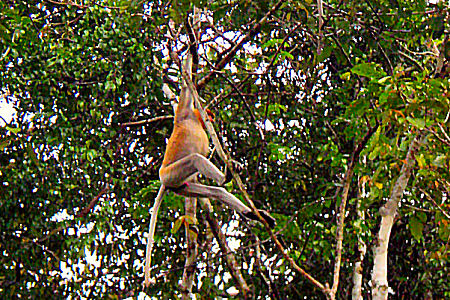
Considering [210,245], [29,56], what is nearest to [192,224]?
[210,245]

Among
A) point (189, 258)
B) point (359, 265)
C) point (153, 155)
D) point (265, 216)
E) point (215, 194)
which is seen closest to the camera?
point (265, 216)

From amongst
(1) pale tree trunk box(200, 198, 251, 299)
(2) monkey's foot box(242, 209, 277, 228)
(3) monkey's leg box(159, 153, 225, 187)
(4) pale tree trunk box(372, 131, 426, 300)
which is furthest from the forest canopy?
(2) monkey's foot box(242, 209, 277, 228)

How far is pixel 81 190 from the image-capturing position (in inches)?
198

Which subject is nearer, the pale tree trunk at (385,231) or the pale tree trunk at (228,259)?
the pale tree trunk at (385,231)

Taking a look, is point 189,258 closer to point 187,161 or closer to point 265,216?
point 187,161

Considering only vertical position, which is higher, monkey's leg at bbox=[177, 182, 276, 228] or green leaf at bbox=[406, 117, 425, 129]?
green leaf at bbox=[406, 117, 425, 129]

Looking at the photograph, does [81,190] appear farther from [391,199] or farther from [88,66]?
[391,199]

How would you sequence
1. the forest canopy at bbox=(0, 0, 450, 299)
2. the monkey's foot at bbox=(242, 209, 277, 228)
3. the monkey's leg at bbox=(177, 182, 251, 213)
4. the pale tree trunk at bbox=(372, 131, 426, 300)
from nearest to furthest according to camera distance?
the monkey's foot at bbox=(242, 209, 277, 228), the monkey's leg at bbox=(177, 182, 251, 213), the pale tree trunk at bbox=(372, 131, 426, 300), the forest canopy at bbox=(0, 0, 450, 299)

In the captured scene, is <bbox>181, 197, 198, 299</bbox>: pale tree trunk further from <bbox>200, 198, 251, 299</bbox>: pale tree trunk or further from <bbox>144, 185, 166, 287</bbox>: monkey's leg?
<bbox>144, 185, 166, 287</bbox>: monkey's leg

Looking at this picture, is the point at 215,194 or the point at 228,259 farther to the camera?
the point at 228,259

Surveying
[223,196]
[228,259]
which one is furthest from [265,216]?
[228,259]

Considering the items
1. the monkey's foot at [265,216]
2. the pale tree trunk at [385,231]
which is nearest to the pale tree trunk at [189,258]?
the monkey's foot at [265,216]

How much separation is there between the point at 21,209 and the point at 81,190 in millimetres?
462

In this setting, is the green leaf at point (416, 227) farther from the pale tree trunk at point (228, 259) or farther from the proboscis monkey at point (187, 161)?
the pale tree trunk at point (228, 259)
